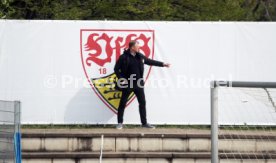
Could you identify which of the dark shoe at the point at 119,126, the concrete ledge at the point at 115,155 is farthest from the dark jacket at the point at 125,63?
the concrete ledge at the point at 115,155

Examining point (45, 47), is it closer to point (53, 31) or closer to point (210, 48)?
point (53, 31)

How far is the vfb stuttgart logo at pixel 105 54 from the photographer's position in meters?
15.4

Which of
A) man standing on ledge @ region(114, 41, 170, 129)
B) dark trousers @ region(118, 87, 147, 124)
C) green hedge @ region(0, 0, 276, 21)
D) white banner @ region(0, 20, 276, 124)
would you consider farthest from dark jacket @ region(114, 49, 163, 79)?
green hedge @ region(0, 0, 276, 21)

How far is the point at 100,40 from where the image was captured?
15477mm

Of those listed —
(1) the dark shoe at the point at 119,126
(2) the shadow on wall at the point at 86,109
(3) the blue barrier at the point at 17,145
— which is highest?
(2) the shadow on wall at the point at 86,109

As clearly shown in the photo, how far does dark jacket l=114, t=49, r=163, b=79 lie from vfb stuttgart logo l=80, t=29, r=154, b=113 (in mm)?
387

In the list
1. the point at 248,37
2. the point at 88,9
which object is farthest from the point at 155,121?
the point at 88,9

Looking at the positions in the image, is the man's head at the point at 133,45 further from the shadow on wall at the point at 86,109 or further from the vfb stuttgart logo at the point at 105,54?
the shadow on wall at the point at 86,109

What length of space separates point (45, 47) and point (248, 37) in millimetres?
3865

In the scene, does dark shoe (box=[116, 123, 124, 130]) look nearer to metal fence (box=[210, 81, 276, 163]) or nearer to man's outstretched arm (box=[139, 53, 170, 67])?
man's outstretched arm (box=[139, 53, 170, 67])

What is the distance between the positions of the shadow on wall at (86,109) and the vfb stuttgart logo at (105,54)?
4.3 inches

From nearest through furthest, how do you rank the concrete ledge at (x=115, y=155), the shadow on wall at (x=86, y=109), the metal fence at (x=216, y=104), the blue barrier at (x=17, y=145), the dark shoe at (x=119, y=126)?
1. the metal fence at (x=216, y=104)
2. the blue barrier at (x=17, y=145)
3. the concrete ledge at (x=115, y=155)
4. the dark shoe at (x=119, y=126)
5. the shadow on wall at (x=86, y=109)

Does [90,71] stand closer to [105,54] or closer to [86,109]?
[105,54]

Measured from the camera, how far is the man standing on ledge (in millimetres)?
15023
